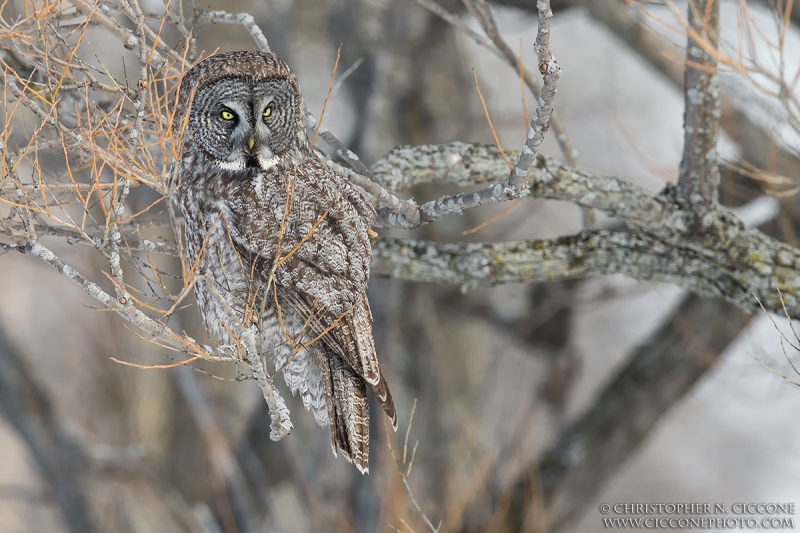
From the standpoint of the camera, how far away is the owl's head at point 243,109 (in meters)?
2.92

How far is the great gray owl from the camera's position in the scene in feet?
9.57

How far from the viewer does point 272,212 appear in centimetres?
293

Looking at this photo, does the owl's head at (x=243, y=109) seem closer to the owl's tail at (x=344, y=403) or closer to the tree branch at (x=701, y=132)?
the owl's tail at (x=344, y=403)

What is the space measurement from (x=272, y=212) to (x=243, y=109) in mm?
439

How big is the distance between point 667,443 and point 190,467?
883cm

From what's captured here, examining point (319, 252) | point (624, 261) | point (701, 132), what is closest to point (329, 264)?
point (319, 252)

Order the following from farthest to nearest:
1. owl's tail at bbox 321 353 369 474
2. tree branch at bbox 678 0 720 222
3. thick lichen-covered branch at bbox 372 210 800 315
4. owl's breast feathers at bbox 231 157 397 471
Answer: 1. thick lichen-covered branch at bbox 372 210 800 315
2. tree branch at bbox 678 0 720 222
3. owl's tail at bbox 321 353 369 474
4. owl's breast feathers at bbox 231 157 397 471

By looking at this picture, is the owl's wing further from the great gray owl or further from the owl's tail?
the owl's tail

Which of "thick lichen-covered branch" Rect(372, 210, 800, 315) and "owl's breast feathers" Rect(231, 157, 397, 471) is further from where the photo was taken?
"thick lichen-covered branch" Rect(372, 210, 800, 315)

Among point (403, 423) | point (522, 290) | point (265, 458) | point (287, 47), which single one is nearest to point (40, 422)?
point (265, 458)

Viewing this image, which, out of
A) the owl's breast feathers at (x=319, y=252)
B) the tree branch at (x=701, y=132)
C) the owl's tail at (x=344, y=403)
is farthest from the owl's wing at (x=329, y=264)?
the tree branch at (x=701, y=132)

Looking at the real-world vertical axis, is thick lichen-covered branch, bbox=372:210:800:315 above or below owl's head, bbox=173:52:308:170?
below

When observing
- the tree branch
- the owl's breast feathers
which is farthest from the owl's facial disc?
the tree branch

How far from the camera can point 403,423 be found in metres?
8.75
